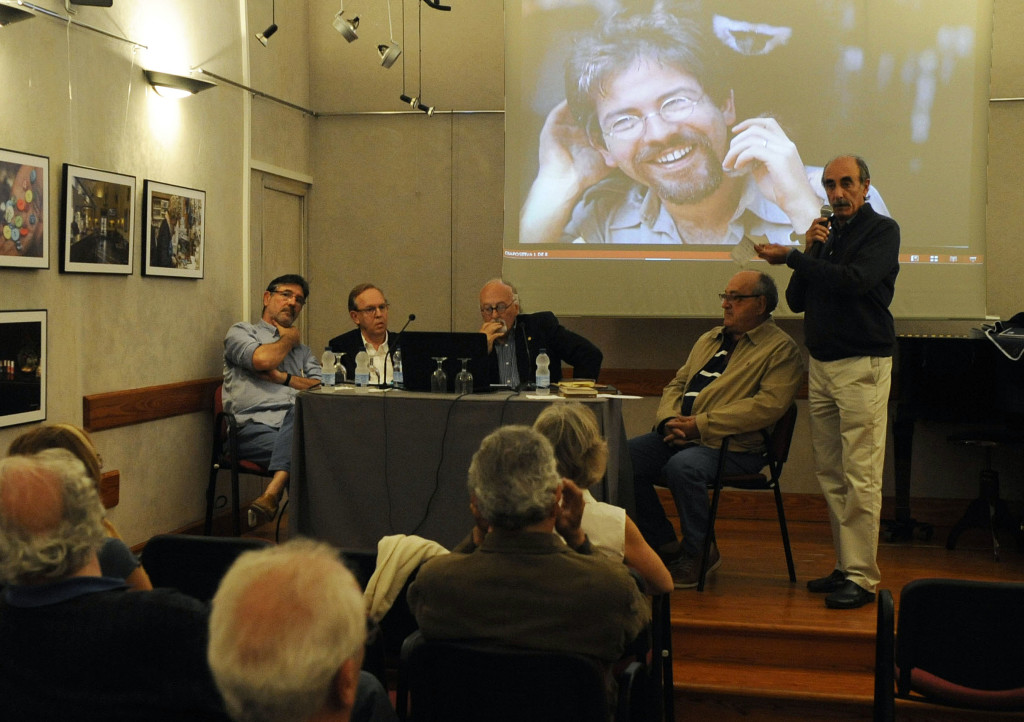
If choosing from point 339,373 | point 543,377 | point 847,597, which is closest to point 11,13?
point 339,373

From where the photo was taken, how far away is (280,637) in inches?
46.0

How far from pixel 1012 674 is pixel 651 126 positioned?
3.88 m

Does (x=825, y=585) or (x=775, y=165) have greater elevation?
(x=775, y=165)

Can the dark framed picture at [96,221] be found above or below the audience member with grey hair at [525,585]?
above

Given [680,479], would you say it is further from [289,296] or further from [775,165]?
[289,296]

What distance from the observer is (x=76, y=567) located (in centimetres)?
171

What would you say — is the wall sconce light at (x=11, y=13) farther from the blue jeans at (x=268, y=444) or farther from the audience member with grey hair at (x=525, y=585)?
the audience member with grey hair at (x=525, y=585)

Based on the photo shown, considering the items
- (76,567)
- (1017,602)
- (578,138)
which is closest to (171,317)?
(578,138)

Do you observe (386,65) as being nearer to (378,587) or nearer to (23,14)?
(23,14)

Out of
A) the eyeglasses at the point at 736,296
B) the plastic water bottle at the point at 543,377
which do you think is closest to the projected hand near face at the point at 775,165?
the eyeglasses at the point at 736,296

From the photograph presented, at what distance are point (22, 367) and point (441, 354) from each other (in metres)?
1.59

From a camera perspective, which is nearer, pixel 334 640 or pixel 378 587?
pixel 334 640

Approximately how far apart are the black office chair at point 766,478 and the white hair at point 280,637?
3.07m

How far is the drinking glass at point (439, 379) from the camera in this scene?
404cm
